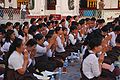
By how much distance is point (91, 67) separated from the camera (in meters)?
5.85

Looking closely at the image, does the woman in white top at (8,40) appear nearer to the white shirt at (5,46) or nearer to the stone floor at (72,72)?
the white shirt at (5,46)

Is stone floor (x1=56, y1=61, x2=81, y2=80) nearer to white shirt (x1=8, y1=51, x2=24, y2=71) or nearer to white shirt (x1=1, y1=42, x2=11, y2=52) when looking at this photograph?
white shirt (x1=1, y1=42, x2=11, y2=52)

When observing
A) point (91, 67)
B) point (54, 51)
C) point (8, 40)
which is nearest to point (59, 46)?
point (54, 51)

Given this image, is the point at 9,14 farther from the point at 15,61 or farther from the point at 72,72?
the point at 15,61

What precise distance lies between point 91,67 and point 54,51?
2.93m

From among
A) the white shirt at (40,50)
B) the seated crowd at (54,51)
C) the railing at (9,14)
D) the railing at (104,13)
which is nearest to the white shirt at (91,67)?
the seated crowd at (54,51)

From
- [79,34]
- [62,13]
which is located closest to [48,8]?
[62,13]

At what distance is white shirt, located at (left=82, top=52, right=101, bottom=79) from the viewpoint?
19.1 ft

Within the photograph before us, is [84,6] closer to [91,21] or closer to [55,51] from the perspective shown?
[91,21]

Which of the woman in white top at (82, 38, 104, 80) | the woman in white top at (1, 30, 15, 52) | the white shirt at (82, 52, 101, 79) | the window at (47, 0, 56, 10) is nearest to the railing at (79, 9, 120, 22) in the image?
the window at (47, 0, 56, 10)

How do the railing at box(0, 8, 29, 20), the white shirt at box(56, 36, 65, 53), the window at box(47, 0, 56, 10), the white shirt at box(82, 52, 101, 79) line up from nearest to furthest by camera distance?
1. the white shirt at box(82, 52, 101, 79)
2. the white shirt at box(56, 36, 65, 53)
3. the railing at box(0, 8, 29, 20)
4. the window at box(47, 0, 56, 10)

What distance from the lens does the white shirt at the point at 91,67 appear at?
581cm

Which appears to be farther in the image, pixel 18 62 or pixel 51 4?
pixel 51 4

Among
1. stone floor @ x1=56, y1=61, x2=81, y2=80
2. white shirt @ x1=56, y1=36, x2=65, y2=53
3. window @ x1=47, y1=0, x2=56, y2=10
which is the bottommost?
stone floor @ x1=56, y1=61, x2=81, y2=80
